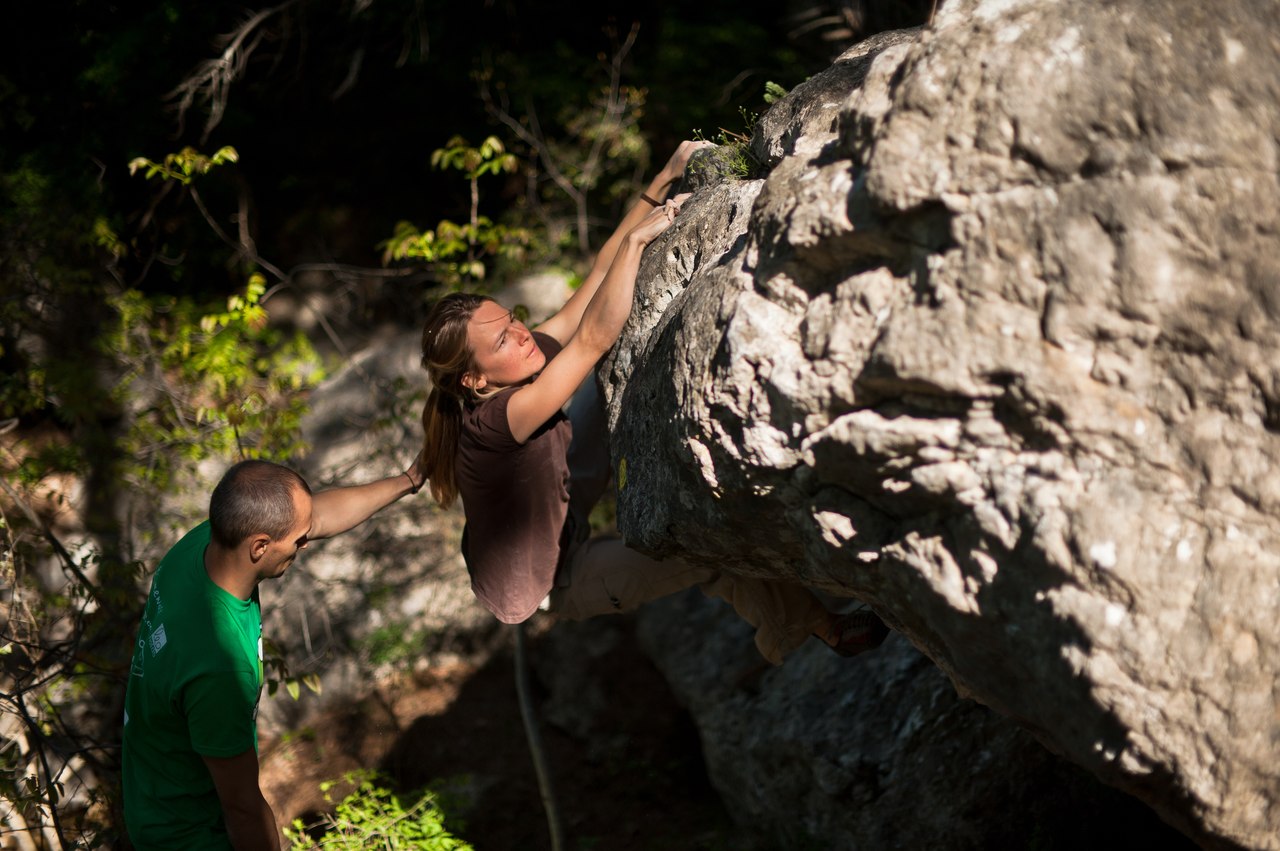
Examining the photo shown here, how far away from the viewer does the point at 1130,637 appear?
1.90 metres

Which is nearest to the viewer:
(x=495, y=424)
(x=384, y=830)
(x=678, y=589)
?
(x=495, y=424)

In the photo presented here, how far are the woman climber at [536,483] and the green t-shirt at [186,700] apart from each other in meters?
0.85

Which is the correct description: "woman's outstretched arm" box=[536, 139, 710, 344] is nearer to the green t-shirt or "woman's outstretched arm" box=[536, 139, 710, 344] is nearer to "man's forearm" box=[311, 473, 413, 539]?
"man's forearm" box=[311, 473, 413, 539]

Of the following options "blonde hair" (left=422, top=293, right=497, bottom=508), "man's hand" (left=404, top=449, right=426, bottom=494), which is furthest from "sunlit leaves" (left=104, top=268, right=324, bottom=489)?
"blonde hair" (left=422, top=293, right=497, bottom=508)

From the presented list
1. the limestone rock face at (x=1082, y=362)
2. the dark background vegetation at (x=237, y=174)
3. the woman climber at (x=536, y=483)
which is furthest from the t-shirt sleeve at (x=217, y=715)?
the dark background vegetation at (x=237, y=174)

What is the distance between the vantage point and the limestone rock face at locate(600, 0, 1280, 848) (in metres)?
1.84

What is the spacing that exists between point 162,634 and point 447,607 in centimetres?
366

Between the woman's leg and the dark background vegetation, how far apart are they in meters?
2.89

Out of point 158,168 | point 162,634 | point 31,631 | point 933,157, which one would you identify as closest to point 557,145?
point 158,168

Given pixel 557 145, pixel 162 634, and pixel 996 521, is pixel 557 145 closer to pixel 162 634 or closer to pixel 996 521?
pixel 162 634

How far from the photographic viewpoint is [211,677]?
9.94 feet

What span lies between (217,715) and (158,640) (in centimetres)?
35

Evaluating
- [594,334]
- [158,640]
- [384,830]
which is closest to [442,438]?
[594,334]

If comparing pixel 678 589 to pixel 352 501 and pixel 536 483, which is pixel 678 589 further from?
pixel 352 501
